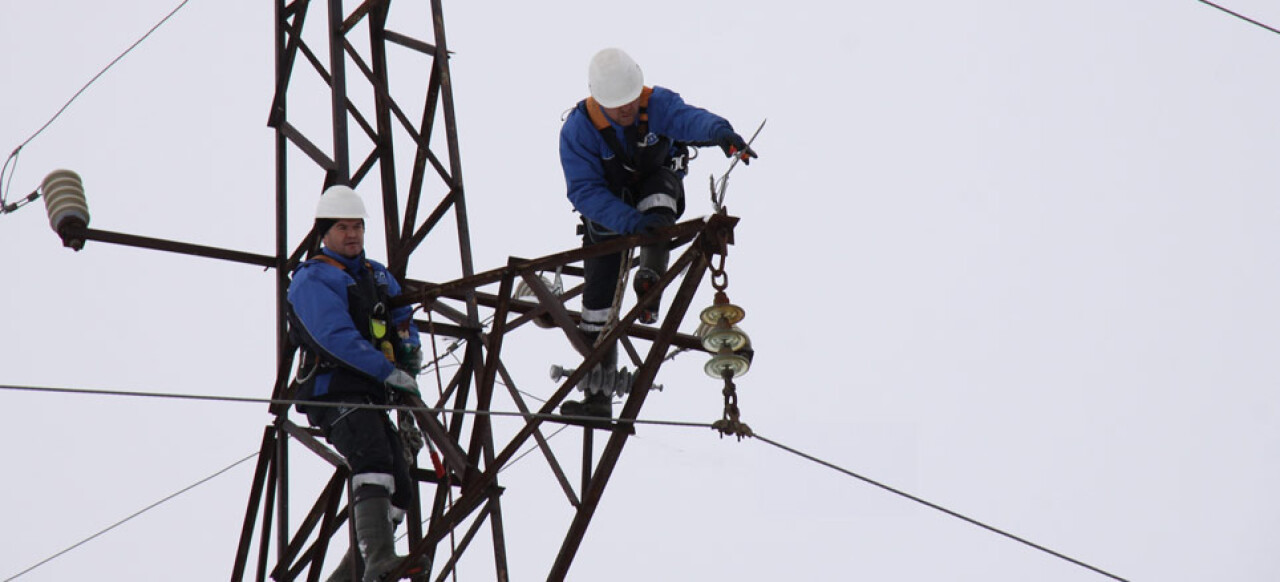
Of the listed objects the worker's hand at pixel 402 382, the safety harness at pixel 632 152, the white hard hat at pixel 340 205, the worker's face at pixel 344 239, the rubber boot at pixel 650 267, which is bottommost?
the worker's hand at pixel 402 382

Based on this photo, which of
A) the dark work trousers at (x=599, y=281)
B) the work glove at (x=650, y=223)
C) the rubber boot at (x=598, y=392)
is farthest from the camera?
the dark work trousers at (x=599, y=281)

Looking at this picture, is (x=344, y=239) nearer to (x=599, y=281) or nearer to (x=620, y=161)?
(x=599, y=281)

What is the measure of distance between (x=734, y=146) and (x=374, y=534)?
2.90 meters

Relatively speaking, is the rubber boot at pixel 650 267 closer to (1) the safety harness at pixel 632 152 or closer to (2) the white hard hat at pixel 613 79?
(1) the safety harness at pixel 632 152

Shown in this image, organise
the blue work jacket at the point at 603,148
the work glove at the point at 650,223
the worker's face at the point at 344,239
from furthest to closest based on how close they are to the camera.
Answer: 1. the worker's face at the point at 344,239
2. the blue work jacket at the point at 603,148
3. the work glove at the point at 650,223

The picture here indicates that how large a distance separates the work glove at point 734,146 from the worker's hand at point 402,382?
2208 millimetres

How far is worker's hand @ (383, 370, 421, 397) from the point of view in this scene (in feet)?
30.1

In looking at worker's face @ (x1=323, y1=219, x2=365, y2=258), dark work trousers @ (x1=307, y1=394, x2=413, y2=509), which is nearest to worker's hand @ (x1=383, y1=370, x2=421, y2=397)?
dark work trousers @ (x1=307, y1=394, x2=413, y2=509)

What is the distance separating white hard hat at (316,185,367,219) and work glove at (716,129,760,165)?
224 centimetres

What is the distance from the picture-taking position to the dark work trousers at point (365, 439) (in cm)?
906

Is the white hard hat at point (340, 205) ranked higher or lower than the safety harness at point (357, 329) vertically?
higher

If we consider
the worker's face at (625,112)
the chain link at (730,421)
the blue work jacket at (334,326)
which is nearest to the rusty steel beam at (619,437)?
the chain link at (730,421)

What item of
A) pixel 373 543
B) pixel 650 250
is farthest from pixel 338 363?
pixel 650 250

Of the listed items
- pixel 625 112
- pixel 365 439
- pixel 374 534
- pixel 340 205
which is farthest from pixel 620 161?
pixel 374 534
